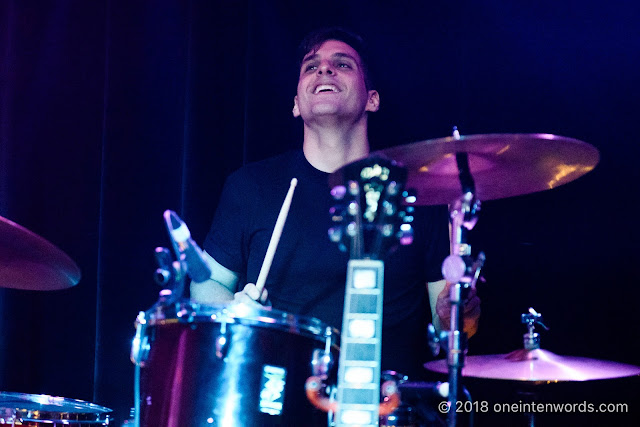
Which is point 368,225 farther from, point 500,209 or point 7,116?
point 7,116

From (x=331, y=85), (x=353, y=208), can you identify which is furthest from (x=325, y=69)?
(x=353, y=208)

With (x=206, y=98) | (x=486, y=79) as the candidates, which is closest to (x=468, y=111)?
(x=486, y=79)

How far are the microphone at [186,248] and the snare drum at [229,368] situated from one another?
0.07 m

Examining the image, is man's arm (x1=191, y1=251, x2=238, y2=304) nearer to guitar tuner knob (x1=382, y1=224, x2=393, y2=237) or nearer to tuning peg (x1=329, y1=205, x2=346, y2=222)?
tuning peg (x1=329, y1=205, x2=346, y2=222)

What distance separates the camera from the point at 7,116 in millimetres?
2789

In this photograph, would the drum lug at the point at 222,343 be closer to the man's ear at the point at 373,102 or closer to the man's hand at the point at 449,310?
the man's hand at the point at 449,310

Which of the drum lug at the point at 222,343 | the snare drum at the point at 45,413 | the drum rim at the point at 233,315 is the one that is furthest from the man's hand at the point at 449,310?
the snare drum at the point at 45,413

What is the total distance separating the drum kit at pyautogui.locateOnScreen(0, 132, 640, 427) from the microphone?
0.02 meters

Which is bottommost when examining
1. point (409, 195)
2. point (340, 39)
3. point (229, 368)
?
point (229, 368)

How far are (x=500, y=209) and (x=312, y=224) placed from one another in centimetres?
72

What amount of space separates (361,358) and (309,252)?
0.93m

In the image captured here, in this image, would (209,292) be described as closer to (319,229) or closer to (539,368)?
(319,229)

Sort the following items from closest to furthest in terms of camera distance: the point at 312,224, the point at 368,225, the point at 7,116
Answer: the point at 368,225 < the point at 312,224 < the point at 7,116

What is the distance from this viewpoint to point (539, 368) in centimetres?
213
